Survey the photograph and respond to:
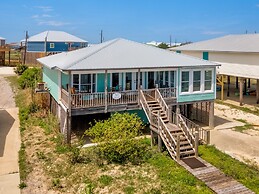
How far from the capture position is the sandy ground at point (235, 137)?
17047 mm

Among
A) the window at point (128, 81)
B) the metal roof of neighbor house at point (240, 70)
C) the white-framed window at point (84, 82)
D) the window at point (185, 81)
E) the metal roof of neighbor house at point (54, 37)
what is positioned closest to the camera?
the white-framed window at point (84, 82)

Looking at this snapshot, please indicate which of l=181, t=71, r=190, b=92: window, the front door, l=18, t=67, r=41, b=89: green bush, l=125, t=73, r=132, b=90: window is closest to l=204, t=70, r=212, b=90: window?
l=181, t=71, r=190, b=92: window

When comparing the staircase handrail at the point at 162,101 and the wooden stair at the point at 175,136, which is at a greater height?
the staircase handrail at the point at 162,101

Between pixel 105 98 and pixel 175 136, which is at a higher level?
pixel 105 98

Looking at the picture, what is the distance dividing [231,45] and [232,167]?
68.3 feet

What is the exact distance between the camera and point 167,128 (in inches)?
651

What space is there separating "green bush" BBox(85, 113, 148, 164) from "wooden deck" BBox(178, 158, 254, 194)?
7.27ft

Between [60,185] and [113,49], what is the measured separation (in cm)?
1095

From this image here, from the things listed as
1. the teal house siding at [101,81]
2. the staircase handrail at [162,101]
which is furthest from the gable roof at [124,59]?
the staircase handrail at [162,101]

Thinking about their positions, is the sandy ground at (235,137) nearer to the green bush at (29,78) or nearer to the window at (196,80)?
the window at (196,80)

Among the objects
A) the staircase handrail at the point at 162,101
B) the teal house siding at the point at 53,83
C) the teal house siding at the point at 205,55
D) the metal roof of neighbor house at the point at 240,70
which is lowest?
the staircase handrail at the point at 162,101

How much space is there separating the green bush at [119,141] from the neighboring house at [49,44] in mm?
40567

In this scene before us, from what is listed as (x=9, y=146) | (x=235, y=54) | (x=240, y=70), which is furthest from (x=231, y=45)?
(x=9, y=146)

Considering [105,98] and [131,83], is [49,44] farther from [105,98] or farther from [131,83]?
[105,98]
